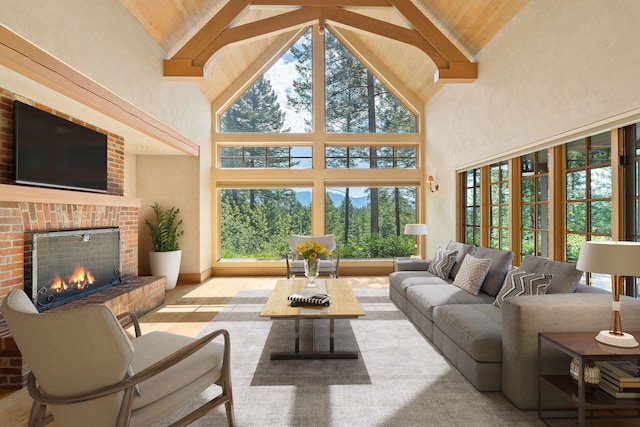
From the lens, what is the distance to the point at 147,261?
6.36 m

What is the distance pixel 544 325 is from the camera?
2283 millimetres

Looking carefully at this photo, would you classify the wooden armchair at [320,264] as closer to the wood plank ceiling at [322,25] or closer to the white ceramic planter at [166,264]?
the white ceramic planter at [166,264]

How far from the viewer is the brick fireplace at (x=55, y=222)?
2.91 m

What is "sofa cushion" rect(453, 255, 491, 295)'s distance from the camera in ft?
12.2

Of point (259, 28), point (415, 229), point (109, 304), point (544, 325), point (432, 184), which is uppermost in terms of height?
point (259, 28)

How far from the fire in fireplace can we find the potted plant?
1.09m

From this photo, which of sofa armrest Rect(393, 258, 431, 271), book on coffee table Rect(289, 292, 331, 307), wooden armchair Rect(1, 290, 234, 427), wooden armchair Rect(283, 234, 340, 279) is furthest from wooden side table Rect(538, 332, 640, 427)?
wooden armchair Rect(283, 234, 340, 279)

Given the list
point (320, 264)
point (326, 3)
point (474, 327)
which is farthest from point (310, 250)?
point (326, 3)

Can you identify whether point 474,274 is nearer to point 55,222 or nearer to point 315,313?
point 315,313

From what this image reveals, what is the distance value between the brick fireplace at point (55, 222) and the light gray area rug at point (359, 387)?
1.45 m

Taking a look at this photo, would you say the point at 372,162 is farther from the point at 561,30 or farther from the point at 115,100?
the point at 115,100

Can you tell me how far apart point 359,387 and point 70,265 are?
3276 mm

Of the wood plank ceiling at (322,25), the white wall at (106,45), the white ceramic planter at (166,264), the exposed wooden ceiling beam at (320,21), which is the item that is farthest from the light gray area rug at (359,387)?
the wood plank ceiling at (322,25)

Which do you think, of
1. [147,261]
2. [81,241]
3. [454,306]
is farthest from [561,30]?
[147,261]
